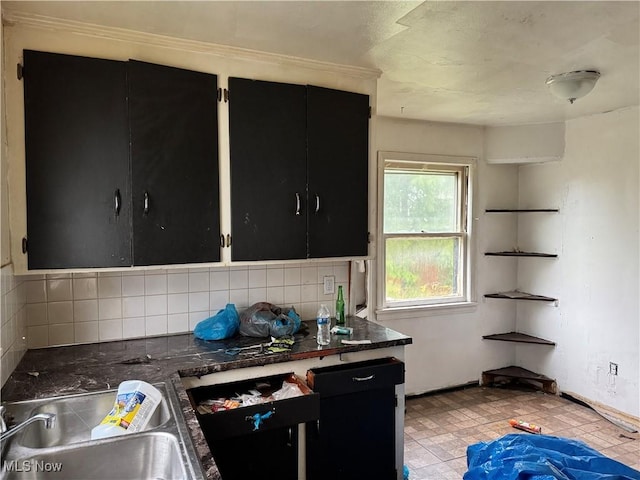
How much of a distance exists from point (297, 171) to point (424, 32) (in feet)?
2.81

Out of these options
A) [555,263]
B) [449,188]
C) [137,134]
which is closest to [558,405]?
[555,263]

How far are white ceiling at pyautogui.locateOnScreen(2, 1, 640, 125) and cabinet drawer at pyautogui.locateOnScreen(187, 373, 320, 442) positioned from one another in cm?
151

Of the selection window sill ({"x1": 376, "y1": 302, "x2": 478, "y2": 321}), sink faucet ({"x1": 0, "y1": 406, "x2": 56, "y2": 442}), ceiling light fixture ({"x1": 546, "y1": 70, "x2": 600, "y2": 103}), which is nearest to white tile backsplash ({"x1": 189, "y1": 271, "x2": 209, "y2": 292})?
sink faucet ({"x1": 0, "y1": 406, "x2": 56, "y2": 442})

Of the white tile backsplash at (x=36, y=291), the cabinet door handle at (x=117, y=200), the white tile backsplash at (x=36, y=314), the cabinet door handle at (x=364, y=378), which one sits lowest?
the cabinet door handle at (x=364, y=378)

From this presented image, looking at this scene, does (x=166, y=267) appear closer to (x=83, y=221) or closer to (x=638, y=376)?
(x=83, y=221)

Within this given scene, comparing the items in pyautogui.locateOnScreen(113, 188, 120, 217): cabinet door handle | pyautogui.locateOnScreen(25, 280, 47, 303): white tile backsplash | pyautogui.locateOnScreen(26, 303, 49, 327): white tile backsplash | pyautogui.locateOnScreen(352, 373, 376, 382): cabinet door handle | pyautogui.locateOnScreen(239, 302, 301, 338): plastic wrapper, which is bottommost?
pyautogui.locateOnScreen(352, 373, 376, 382): cabinet door handle

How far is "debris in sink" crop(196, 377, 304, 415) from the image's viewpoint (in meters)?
1.78

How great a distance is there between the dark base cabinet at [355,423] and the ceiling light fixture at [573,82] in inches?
69.2

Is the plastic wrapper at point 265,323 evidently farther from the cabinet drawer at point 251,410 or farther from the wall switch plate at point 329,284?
the wall switch plate at point 329,284

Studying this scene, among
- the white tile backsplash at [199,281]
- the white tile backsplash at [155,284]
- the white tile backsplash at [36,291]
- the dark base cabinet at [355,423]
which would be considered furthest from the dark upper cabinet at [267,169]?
the white tile backsplash at [36,291]

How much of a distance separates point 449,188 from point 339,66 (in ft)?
6.57

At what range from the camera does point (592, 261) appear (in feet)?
11.5

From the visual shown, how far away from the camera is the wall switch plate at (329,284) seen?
8.75 feet

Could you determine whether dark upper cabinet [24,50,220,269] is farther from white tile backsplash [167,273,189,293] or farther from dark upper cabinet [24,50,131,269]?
white tile backsplash [167,273,189,293]
